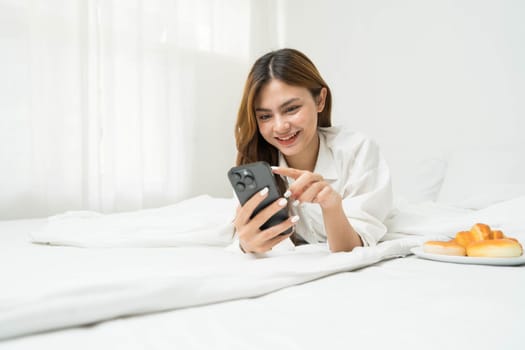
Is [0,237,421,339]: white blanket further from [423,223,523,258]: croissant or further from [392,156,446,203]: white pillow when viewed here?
[392,156,446,203]: white pillow

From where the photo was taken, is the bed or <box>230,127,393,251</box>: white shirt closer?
the bed

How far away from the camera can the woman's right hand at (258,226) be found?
93cm

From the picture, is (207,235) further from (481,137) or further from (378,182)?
(481,137)

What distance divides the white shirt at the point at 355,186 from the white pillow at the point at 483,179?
61 centimetres

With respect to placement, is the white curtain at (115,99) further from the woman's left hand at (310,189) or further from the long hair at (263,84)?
the woman's left hand at (310,189)

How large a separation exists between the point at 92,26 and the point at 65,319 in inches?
83.6

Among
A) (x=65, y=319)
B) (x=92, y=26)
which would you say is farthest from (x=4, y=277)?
(x=92, y=26)

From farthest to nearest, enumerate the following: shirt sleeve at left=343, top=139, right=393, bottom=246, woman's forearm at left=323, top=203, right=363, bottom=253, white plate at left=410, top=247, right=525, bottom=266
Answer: shirt sleeve at left=343, top=139, right=393, bottom=246 < woman's forearm at left=323, top=203, right=363, bottom=253 < white plate at left=410, top=247, right=525, bottom=266

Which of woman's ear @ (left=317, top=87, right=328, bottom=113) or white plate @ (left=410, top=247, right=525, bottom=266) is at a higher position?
woman's ear @ (left=317, top=87, right=328, bottom=113)

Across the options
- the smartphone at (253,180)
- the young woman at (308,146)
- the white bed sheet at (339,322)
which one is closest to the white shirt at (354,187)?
the young woman at (308,146)

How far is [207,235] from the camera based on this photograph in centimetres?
122

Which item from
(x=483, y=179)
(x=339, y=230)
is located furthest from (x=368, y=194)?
(x=483, y=179)

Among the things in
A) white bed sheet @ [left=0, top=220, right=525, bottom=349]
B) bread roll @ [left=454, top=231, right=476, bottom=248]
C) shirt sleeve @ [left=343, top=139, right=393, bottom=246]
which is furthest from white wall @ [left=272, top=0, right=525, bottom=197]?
white bed sheet @ [left=0, top=220, right=525, bottom=349]

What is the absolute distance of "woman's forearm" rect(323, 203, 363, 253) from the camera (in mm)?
986
